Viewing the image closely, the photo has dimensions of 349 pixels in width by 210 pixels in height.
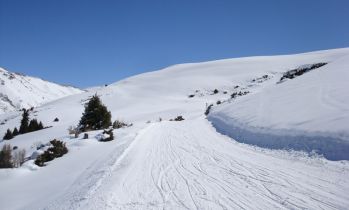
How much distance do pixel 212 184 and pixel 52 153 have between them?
9779 millimetres

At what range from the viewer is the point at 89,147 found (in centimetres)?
1592

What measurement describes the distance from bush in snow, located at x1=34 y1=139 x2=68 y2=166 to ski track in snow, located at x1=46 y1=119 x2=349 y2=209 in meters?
4.17

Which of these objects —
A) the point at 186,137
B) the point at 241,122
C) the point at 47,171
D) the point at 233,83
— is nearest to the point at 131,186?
the point at 47,171

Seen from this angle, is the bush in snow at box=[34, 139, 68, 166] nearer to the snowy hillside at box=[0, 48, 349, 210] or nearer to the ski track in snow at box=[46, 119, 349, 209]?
the snowy hillside at box=[0, 48, 349, 210]

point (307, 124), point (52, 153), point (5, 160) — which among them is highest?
point (307, 124)

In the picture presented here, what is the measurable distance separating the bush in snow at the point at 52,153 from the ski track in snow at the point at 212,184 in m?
4.17

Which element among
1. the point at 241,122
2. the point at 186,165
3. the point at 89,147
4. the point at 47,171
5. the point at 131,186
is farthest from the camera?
the point at 241,122

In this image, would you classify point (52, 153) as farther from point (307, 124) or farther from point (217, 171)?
point (307, 124)

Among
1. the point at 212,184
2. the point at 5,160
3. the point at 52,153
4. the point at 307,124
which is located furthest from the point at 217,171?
the point at 5,160

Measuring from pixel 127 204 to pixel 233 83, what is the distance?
6571 centimetres

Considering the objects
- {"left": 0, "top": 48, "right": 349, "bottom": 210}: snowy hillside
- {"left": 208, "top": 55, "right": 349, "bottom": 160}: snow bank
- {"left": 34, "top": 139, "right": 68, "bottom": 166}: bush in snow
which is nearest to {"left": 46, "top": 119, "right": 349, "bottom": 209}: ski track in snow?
{"left": 0, "top": 48, "right": 349, "bottom": 210}: snowy hillside

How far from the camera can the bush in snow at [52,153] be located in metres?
13.7

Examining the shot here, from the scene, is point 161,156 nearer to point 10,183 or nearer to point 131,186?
point 131,186

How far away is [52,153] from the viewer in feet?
47.7
